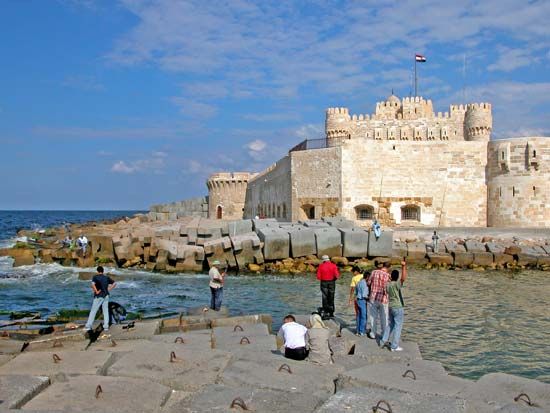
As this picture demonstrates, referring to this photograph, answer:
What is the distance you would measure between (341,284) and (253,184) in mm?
30408

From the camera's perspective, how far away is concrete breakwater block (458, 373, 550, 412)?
5930 millimetres

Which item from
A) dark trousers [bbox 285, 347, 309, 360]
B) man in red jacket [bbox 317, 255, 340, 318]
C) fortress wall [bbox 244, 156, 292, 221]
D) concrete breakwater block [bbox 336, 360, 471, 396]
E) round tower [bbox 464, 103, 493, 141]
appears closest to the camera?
concrete breakwater block [bbox 336, 360, 471, 396]

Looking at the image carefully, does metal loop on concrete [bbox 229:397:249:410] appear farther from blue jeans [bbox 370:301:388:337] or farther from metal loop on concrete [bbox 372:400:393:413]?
blue jeans [bbox 370:301:388:337]

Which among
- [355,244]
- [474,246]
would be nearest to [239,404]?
[355,244]

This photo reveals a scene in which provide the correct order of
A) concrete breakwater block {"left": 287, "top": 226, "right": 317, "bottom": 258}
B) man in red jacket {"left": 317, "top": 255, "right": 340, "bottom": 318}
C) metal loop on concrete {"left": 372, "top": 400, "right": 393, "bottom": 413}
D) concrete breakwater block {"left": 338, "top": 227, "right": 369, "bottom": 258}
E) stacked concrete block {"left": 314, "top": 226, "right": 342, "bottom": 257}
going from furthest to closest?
1. concrete breakwater block {"left": 338, "top": 227, "right": 369, "bottom": 258}
2. stacked concrete block {"left": 314, "top": 226, "right": 342, "bottom": 257}
3. concrete breakwater block {"left": 287, "top": 226, "right": 317, "bottom": 258}
4. man in red jacket {"left": 317, "top": 255, "right": 340, "bottom": 318}
5. metal loop on concrete {"left": 372, "top": 400, "right": 393, "bottom": 413}

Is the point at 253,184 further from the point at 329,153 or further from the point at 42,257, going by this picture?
the point at 42,257

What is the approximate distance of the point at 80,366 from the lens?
288 inches

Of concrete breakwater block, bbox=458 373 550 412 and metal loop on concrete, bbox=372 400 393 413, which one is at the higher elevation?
metal loop on concrete, bbox=372 400 393 413

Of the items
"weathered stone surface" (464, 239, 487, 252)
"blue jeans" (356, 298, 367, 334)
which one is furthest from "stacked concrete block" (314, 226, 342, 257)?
"blue jeans" (356, 298, 367, 334)

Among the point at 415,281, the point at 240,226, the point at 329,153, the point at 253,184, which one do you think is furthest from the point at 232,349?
the point at 253,184

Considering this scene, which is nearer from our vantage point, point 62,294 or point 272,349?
point 272,349

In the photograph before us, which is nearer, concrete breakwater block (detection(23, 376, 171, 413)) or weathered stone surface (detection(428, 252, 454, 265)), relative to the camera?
concrete breakwater block (detection(23, 376, 171, 413))

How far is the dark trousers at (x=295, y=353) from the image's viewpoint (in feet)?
25.9

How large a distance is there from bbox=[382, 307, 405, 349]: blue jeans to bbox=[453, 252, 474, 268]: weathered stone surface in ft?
46.1
